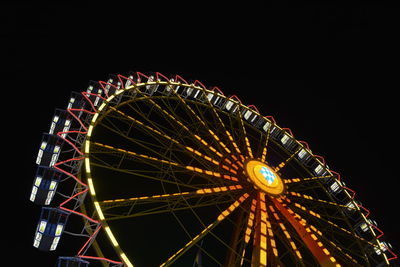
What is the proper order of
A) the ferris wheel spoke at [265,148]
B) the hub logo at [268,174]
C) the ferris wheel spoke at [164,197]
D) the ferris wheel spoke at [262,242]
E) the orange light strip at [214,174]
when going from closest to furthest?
the ferris wheel spoke at [164,197] < the ferris wheel spoke at [262,242] < the orange light strip at [214,174] < the hub logo at [268,174] < the ferris wheel spoke at [265,148]

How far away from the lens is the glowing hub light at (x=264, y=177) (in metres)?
11.9

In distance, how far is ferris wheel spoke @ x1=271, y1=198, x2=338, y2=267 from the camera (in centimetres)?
1049

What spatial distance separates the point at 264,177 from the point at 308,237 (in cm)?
244

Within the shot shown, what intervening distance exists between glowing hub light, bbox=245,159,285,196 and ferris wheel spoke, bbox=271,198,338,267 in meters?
0.46

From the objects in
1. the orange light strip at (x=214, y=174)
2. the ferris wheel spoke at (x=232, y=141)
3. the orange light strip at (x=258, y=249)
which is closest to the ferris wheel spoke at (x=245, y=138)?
the ferris wheel spoke at (x=232, y=141)

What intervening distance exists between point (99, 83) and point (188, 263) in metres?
7.02

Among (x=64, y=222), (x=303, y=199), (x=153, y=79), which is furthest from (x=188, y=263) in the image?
(x=153, y=79)

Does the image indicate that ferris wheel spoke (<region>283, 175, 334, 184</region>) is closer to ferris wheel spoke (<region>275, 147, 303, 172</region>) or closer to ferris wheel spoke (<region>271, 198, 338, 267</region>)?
ferris wheel spoke (<region>275, 147, 303, 172</region>)

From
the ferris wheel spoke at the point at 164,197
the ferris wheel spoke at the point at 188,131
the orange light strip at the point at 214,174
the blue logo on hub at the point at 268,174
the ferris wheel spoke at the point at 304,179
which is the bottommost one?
the ferris wheel spoke at the point at 164,197

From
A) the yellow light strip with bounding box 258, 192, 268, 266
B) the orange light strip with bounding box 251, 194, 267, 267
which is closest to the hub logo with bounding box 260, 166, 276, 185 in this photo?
the yellow light strip with bounding box 258, 192, 268, 266

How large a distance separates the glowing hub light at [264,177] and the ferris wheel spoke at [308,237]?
46cm

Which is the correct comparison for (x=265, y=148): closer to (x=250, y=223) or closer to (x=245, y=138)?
(x=245, y=138)

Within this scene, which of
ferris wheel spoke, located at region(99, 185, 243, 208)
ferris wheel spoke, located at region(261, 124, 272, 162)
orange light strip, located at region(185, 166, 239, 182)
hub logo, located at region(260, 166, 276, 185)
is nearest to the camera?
ferris wheel spoke, located at region(99, 185, 243, 208)

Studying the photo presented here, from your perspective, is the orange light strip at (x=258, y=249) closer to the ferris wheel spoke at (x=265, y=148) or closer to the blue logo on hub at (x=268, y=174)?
the blue logo on hub at (x=268, y=174)
